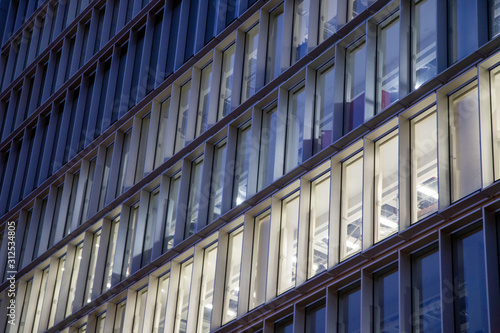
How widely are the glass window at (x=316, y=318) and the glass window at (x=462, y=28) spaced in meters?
6.58

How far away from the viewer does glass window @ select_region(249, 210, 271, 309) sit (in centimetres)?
2595

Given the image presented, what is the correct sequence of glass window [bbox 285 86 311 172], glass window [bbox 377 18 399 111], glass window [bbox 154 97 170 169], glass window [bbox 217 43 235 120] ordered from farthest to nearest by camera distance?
glass window [bbox 154 97 170 169], glass window [bbox 217 43 235 120], glass window [bbox 285 86 311 172], glass window [bbox 377 18 399 111]

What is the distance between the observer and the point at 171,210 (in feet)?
103

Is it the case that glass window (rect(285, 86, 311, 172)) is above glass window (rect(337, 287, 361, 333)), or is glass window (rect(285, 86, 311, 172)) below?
above

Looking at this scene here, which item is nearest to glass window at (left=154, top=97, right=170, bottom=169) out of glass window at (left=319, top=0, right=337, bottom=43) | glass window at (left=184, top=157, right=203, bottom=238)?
glass window at (left=184, top=157, right=203, bottom=238)

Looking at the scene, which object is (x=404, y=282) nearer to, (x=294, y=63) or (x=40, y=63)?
(x=294, y=63)

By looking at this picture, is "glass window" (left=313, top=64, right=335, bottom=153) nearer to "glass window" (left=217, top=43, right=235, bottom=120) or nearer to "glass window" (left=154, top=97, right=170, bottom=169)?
"glass window" (left=217, top=43, right=235, bottom=120)

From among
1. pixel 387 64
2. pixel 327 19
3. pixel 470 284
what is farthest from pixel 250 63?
pixel 470 284

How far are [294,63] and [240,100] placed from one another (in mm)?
2957

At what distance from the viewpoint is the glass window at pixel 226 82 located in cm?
3088

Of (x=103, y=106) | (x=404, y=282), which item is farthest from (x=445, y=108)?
(x=103, y=106)

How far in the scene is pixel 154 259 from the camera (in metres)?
30.3

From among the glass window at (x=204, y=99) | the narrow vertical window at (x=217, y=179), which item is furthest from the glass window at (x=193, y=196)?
the glass window at (x=204, y=99)

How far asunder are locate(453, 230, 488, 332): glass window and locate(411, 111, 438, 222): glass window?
1.35m
